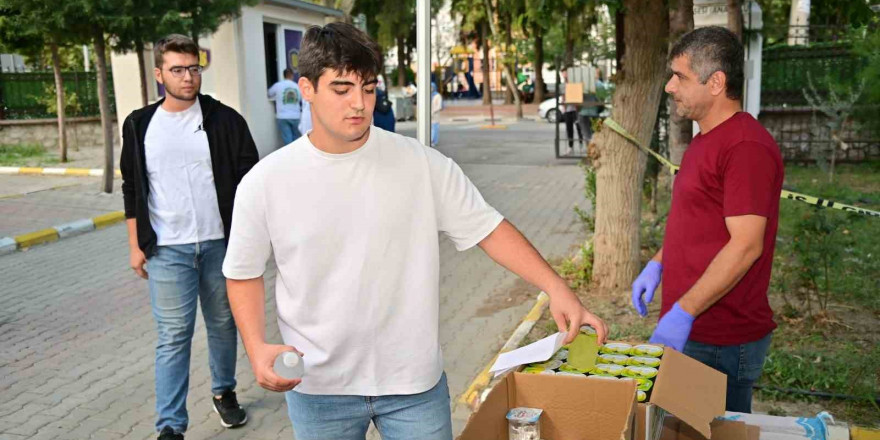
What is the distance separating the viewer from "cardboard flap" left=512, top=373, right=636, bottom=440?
2.40 m

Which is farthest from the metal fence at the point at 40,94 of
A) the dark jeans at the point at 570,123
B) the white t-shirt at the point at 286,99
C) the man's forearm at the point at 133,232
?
the man's forearm at the point at 133,232

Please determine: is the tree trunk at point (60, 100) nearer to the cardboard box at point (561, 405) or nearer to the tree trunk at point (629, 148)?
the tree trunk at point (629, 148)

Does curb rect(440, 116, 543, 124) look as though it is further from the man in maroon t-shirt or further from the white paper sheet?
the white paper sheet

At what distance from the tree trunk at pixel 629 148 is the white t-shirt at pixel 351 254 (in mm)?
4409

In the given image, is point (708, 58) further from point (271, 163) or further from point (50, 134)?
point (50, 134)

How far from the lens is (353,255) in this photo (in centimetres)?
238

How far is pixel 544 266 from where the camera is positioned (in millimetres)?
2506

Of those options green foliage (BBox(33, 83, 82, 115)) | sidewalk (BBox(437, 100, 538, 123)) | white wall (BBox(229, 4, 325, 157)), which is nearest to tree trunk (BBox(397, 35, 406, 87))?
sidewalk (BBox(437, 100, 538, 123))

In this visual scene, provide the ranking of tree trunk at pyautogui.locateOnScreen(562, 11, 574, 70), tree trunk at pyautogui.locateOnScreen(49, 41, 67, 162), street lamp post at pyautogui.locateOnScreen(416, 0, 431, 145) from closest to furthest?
street lamp post at pyautogui.locateOnScreen(416, 0, 431, 145), tree trunk at pyautogui.locateOnScreen(562, 11, 574, 70), tree trunk at pyautogui.locateOnScreen(49, 41, 67, 162)

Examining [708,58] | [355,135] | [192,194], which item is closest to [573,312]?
[355,135]

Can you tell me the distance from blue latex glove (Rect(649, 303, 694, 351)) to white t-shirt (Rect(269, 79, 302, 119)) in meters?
16.3

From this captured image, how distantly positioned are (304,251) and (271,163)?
259mm

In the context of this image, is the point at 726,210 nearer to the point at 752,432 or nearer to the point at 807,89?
the point at 752,432

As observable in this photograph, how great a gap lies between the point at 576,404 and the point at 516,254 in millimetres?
465
